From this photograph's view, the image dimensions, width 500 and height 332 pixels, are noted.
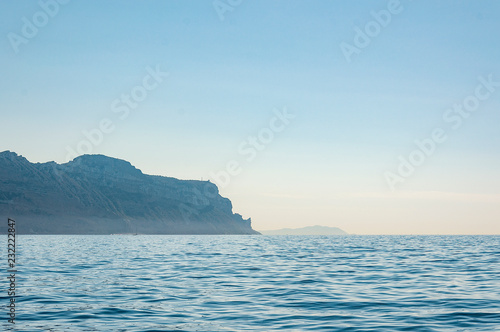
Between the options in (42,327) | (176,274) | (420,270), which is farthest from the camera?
(420,270)

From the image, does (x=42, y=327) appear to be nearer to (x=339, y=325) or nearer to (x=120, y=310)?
(x=120, y=310)

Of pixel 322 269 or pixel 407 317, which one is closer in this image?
pixel 407 317

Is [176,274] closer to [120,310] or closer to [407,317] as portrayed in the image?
[120,310]

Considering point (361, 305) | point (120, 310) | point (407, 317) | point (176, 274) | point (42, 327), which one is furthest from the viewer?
point (176, 274)

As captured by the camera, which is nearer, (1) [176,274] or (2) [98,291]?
(2) [98,291]

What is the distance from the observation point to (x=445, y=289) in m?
27.2

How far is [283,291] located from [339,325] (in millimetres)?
8694

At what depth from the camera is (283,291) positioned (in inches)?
1044

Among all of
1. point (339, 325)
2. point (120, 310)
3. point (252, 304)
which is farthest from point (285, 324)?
point (120, 310)

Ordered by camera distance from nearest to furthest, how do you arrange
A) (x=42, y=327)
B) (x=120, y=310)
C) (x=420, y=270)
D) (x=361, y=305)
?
1. (x=42, y=327)
2. (x=120, y=310)
3. (x=361, y=305)
4. (x=420, y=270)

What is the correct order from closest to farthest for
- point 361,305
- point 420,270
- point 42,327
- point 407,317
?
point 42,327 < point 407,317 < point 361,305 < point 420,270

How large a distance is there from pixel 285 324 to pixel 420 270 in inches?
959

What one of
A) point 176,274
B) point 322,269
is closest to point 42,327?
point 176,274

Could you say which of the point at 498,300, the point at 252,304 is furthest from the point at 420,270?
the point at 252,304
